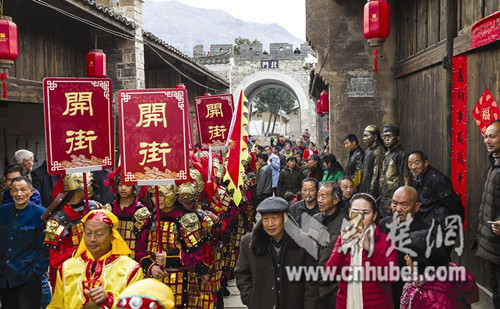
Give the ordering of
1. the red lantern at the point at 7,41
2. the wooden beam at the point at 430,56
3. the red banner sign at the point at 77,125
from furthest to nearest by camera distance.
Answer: the red lantern at the point at 7,41 < the wooden beam at the point at 430,56 < the red banner sign at the point at 77,125

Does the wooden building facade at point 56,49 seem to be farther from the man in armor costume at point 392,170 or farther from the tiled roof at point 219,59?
the tiled roof at point 219,59

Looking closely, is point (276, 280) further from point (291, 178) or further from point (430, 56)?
point (291, 178)

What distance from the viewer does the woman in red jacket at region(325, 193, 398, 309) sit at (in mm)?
3719

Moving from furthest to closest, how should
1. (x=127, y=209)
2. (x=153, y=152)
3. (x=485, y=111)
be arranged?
(x=127, y=209)
(x=485, y=111)
(x=153, y=152)

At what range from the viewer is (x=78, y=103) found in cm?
510

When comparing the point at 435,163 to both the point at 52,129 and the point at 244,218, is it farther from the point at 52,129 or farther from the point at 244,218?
the point at 52,129

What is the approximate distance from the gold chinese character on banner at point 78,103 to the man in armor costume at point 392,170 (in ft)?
11.2

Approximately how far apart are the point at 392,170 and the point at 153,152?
2995mm

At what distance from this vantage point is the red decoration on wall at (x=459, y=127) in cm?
611

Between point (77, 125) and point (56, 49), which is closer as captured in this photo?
point (77, 125)

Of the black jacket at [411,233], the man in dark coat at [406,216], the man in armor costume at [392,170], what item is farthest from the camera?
the man in armor costume at [392,170]

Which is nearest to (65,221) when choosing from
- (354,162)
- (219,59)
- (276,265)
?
(276,265)

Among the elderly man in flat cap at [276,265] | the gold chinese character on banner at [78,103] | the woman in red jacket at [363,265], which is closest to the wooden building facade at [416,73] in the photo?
the woman in red jacket at [363,265]

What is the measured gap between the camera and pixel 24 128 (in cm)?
1132
